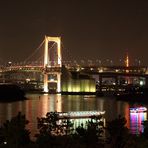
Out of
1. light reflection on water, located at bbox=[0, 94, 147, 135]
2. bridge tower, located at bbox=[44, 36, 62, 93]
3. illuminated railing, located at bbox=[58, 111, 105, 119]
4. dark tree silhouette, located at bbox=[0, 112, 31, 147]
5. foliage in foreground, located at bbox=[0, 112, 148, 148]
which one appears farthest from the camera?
bridge tower, located at bbox=[44, 36, 62, 93]

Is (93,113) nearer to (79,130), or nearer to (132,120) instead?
(132,120)

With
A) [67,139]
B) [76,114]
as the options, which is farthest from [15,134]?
[76,114]

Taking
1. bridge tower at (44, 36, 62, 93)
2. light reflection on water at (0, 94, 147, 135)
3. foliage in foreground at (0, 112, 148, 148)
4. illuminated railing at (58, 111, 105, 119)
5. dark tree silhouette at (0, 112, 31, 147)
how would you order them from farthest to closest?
1. bridge tower at (44, 36, 62, 93)
2. illuminated railing at (58, 111, 105, 119)
3. light reflection on water at (0, 94, 147, 135)
4. dark tree silhouette at (0, 112, 31, 147)
5. foliage in foreground at (0, 112, 148, 148)

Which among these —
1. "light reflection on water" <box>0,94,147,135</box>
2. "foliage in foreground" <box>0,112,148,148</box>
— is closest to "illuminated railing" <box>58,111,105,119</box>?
"light reflection on water" <box>0,94,147,135</box>

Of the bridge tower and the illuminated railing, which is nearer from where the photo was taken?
the illuminated railing

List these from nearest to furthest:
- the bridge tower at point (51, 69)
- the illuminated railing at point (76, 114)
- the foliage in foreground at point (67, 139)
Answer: the foliage in foreground at point (67, 139), the illuminated railing at point (76, 114), the bridge tower at point (51, 69)

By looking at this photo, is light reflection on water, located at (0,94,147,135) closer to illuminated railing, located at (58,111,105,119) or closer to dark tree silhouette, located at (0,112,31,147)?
illuminated railing, located at (58,111,105,119)

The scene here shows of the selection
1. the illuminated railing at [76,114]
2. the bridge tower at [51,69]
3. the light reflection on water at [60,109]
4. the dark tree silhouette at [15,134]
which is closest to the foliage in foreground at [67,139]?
the dark tree silhouette at [15,134]

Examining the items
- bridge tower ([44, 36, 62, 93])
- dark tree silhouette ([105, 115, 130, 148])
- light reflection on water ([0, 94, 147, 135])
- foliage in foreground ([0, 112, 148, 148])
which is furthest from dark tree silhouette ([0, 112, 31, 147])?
bridge tower ([44, 36, 62, 93])

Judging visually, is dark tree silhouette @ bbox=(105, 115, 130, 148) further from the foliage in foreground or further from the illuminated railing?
the illuminated railing

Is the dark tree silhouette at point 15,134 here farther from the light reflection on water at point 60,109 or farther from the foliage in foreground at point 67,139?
the light reflection on water at point 60,109

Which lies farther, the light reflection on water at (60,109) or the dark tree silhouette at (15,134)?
the light reflection on water at (60,109)

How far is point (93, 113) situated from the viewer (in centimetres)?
1212

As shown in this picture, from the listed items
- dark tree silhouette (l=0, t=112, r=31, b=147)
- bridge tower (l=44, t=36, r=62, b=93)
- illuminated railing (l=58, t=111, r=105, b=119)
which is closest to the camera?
dark tree silhouette (l=0, t=112, r=31, b=147)
